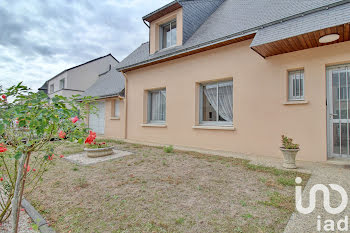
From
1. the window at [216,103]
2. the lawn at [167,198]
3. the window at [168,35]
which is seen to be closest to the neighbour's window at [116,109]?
the window at [168,35]

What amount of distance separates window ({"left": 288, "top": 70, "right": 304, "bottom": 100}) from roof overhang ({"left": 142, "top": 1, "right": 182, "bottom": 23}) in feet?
19.9

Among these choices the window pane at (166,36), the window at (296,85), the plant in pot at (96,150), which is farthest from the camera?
the window pane at (166,36)

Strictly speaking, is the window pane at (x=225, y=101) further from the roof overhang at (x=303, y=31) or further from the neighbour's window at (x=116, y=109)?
the neighbour's window at (x=116, y=109)

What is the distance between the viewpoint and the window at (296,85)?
5312 mm

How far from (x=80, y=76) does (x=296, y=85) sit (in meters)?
19.8

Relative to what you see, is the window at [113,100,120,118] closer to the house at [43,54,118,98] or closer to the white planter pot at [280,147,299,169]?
the house at [43,54,118,98]

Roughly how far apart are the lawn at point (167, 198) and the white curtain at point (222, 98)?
2.54 m

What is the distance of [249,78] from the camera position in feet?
19.8

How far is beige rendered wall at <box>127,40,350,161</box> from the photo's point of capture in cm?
493

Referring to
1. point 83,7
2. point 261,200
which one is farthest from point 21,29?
point 261,200

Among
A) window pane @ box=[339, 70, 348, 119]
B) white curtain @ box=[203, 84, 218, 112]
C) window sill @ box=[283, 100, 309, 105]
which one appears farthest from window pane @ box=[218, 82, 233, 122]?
window pane @ box=[339, 70, 348, 119]

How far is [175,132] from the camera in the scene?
26.5 feet

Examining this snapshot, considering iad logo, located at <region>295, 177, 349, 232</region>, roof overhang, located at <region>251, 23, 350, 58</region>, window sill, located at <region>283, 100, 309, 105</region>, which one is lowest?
iad logo, located at <region>295, 177, 349, 232</region>

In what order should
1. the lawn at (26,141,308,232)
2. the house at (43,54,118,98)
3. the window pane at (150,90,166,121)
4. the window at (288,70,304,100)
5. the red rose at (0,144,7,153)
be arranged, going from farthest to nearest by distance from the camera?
the house at (43,54,118,98)
the window pane at (150,90,166,121)
the window at (288,70,304,100)
the lawn at (26,141,308,232)
the red rose at (0,144,7,153)
